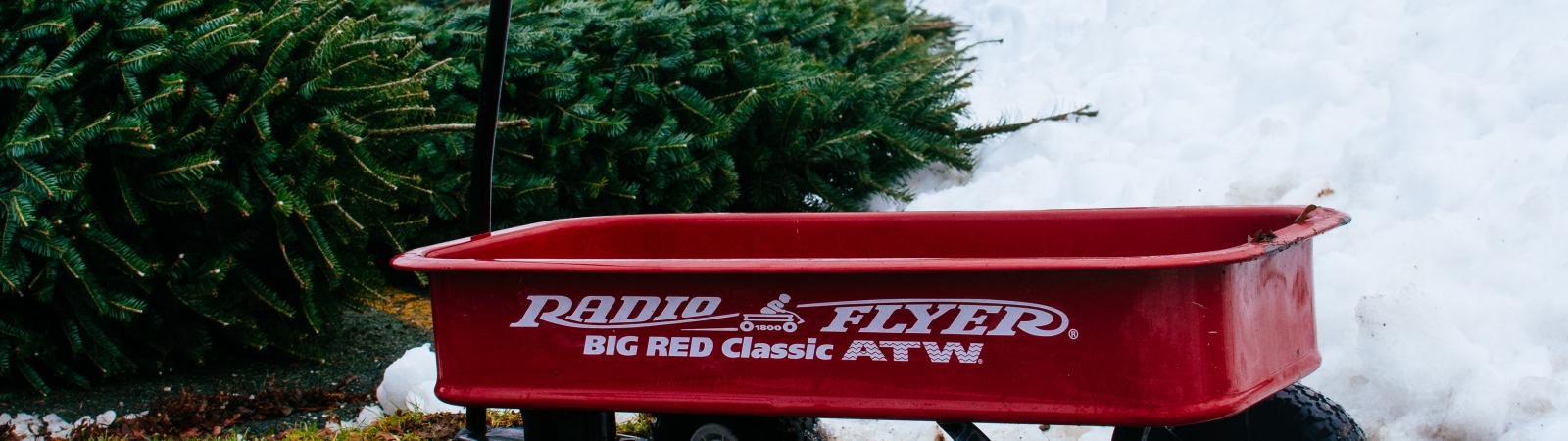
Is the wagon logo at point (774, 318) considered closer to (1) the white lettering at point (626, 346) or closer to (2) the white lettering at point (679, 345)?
(2) the white lettering at point (679, 345)

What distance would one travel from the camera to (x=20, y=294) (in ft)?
9.21

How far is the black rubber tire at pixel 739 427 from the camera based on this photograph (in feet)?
7.36

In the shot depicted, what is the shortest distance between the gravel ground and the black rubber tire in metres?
1.39

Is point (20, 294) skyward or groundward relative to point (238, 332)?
skyward

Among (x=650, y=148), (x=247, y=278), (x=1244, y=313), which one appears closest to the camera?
(x=1244, y=313)

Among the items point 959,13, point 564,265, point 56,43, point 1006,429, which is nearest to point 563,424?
point 564,265

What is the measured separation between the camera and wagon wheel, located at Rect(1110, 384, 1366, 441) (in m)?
2.10

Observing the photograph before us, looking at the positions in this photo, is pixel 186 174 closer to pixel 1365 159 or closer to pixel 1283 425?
pixel 1283 425

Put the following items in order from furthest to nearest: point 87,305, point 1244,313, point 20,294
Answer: point 87,305, point 20,294, point 1244,313

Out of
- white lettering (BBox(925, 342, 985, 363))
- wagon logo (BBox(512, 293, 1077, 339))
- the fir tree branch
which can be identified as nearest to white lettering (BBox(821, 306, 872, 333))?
wagon logo (BBox(512, 293, 1077, 339))

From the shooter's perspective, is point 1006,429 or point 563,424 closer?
point 563,424

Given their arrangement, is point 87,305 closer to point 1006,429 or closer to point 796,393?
point 796,393

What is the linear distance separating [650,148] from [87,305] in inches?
71.7

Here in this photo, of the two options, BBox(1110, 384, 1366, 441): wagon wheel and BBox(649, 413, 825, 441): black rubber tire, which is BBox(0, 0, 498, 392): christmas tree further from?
BBox(1110, 384, 1366, 441): wagon wheel
